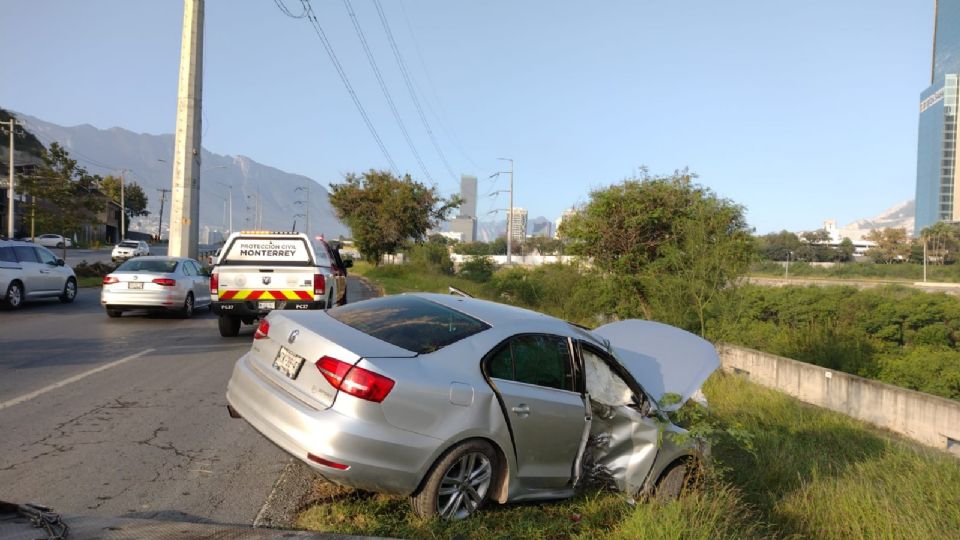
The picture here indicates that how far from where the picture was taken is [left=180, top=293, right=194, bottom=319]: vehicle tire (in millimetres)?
15762

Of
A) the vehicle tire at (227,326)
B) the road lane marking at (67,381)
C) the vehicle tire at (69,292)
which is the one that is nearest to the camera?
the road lane marking at (67,381)

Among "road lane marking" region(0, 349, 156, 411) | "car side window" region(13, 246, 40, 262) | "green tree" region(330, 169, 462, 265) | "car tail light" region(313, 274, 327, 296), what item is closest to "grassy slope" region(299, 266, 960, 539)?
"road lane marking" region(0, 349, 156, 411)

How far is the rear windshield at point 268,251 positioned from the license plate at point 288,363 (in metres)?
8.10

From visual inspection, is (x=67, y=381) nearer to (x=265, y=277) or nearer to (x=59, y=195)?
(x=265, y=277)

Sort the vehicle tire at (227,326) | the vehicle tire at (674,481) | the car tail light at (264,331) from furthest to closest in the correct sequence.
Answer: the vehicle tire at (227,326), the vehicle tire at (674,481), the car tail light at (264,331)

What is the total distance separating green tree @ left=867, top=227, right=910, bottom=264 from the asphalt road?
206 feet

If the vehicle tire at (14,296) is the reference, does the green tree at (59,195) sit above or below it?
above

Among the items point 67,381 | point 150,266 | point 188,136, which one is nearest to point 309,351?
point 67,381

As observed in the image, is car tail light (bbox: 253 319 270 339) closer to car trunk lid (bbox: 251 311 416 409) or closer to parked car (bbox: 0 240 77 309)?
car trunk lid (bbox: 251 311 416 409)

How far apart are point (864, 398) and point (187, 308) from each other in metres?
15.5

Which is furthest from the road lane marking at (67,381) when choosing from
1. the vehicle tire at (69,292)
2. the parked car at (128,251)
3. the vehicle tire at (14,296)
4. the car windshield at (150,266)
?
the parked car at (128,251)

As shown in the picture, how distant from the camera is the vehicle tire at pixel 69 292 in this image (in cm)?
1778

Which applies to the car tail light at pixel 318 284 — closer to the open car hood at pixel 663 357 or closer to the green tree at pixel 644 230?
the open car hood at pixel 663 357

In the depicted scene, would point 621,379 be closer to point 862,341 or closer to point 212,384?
point 212,384
